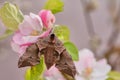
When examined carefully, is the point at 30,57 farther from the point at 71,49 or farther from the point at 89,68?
the point at 89,68

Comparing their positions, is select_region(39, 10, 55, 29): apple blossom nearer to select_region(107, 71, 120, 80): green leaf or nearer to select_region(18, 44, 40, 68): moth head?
select_region(18, 44, 40, 68): moth head

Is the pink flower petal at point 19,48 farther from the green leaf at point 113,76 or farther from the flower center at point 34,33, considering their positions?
the green leaf at point 113,76

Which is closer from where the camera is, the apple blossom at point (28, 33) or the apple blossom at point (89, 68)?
the apple blossom at point (28, 33)

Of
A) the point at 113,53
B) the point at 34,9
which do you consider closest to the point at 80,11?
the point at 34,9

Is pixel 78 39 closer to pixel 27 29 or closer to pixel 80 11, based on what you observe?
pixel 80 11

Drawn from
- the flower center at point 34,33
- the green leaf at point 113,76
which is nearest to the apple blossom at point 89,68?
the green leaf at point 113,76

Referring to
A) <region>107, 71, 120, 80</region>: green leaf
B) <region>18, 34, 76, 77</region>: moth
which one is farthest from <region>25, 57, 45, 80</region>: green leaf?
<region>107, 71, 120, 80</region>: green leaf
